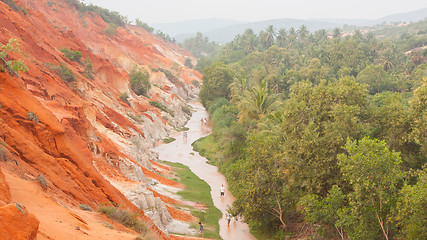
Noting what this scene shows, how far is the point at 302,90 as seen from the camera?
2317cm

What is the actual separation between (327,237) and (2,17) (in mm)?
36019

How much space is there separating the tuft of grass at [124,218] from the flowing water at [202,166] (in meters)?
9.77

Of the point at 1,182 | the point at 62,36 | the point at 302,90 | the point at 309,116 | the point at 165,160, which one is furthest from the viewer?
the point at 62,36

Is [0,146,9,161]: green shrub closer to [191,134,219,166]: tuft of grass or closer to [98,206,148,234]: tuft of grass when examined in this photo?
[98,206,148,234]: tuft of grass

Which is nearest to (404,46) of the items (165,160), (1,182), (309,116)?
(165,160)

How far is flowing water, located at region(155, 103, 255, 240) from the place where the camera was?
1003 inches

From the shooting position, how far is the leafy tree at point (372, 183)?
47.1ft

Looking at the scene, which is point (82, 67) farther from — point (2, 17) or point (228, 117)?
point (228, 117)

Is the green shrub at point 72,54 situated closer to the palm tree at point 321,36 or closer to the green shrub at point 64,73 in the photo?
the green shrub at point 64,73

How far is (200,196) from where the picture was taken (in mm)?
31344

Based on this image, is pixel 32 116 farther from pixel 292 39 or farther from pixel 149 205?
pixel 292 39

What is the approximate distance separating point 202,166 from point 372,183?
30.1m

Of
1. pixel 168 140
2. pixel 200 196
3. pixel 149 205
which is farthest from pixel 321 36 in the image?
pixel 149 205

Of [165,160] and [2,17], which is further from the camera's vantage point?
[165,160]
